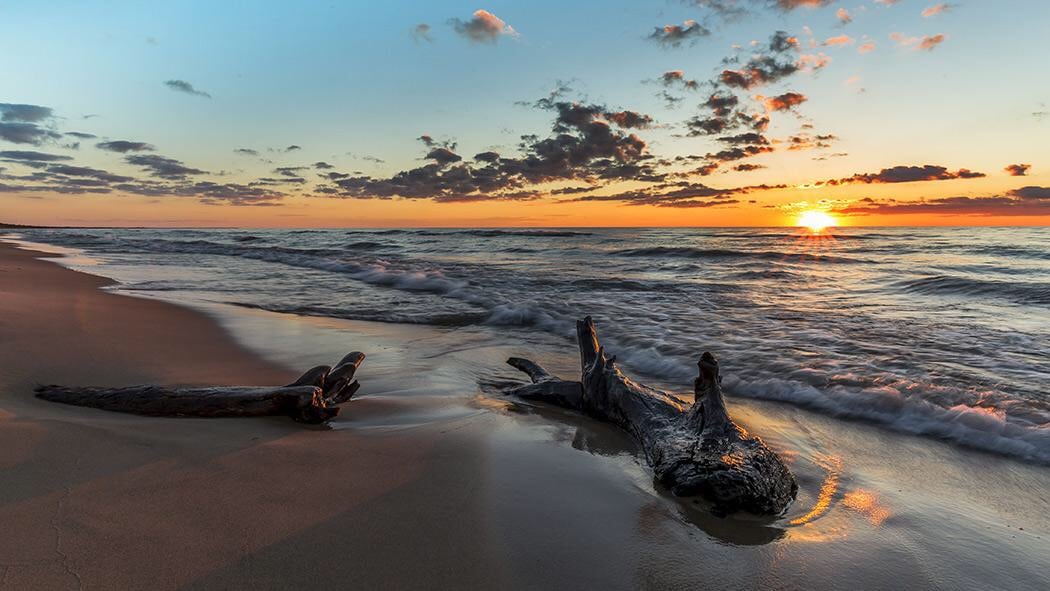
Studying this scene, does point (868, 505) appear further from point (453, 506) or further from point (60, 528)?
point (60, 528)

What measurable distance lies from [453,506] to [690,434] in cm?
153

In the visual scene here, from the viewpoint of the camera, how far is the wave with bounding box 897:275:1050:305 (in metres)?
11.5

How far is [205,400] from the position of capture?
3408 mm

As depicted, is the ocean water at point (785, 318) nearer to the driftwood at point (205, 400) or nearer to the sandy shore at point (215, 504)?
the driftwood at point (205, 400)

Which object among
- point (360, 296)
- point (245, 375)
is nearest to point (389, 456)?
point (245, 375)

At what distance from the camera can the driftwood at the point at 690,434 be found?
2607mm

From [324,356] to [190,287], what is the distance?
813cm

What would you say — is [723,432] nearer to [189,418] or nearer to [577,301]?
[189,418]

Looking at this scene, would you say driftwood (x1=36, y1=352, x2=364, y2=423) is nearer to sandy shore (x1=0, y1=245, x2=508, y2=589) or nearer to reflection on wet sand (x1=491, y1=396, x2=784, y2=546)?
sandy shore (x1=0, y1=245, x2=508, y2=589)

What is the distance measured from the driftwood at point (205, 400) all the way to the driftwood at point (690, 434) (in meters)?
1.82

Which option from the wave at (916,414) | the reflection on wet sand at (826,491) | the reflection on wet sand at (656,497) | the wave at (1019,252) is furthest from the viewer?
the wave at (1019,252)

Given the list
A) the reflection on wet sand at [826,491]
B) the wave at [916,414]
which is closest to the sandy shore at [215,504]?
the reflection on wet sand at [826,491]

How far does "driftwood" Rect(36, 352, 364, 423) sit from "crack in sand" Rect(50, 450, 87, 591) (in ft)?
2.74

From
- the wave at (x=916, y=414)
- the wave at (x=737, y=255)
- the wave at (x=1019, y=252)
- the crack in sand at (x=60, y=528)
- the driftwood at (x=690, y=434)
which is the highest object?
the wave at (x=1019, y=252)
